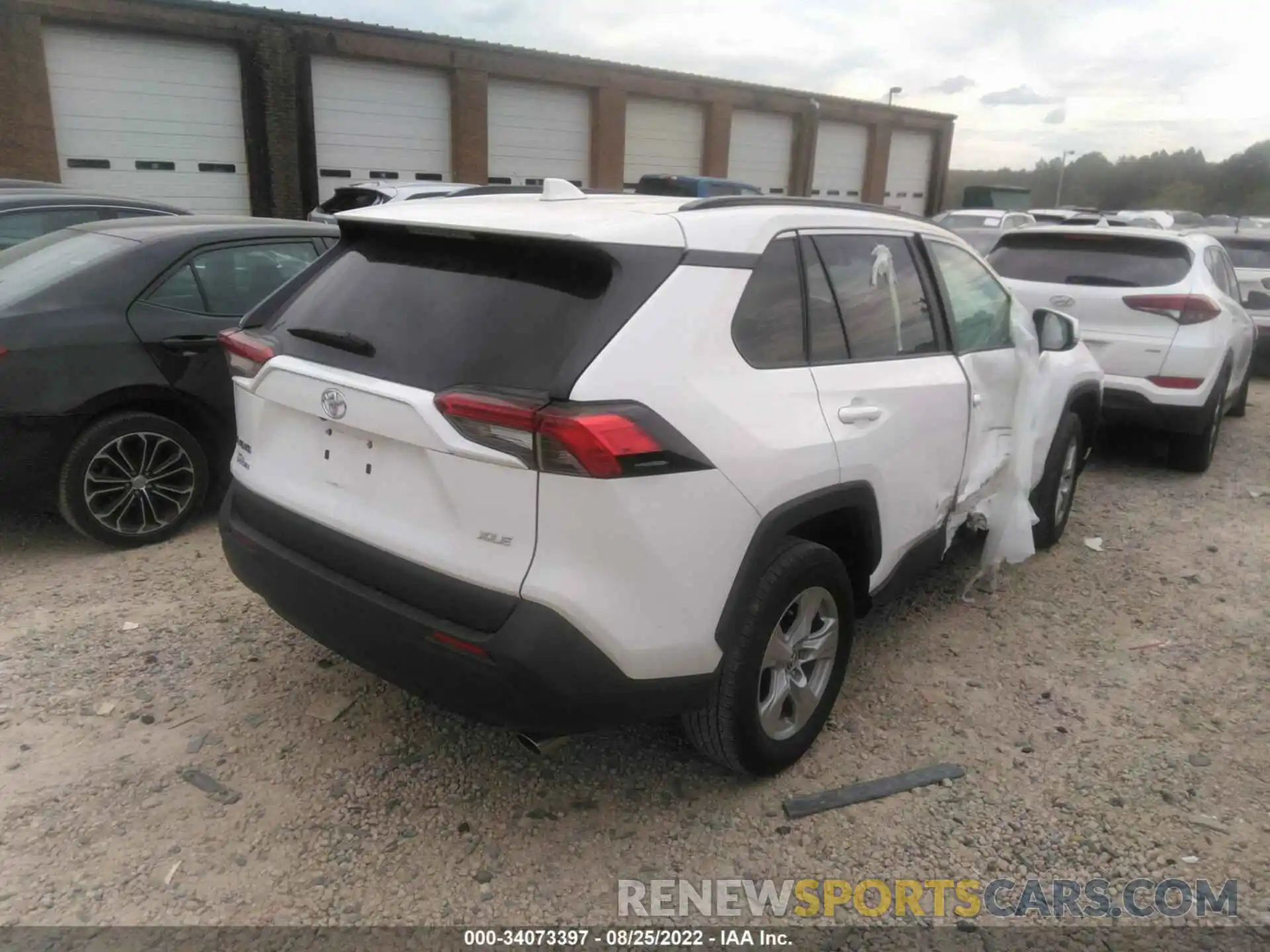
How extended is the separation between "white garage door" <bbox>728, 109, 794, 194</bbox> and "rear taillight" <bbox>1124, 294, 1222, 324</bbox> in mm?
21854

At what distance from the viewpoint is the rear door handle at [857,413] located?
112 inches

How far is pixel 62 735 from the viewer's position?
118 inches

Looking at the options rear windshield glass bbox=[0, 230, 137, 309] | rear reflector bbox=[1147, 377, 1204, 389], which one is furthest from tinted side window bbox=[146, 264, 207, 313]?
rear reflector bbox=[1147, 377, 1204, 389]

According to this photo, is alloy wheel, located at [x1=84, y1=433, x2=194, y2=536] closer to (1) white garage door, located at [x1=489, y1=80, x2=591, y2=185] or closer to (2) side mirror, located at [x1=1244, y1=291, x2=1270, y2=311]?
(2) side mirror, located at [x1=1244, y1=291, x2=1270, y2=311]

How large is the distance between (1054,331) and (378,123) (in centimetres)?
1820

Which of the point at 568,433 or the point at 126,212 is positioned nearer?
the point at 568,433

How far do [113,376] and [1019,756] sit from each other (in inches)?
166

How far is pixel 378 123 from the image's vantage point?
765 inches

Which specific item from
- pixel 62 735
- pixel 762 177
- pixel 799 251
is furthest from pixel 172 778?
pixel 762 177

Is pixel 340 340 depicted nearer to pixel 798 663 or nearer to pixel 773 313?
pixel 773 313

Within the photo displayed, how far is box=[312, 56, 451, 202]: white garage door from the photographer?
18656mm

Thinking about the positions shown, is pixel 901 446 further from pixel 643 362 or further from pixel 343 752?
pixel 343 752

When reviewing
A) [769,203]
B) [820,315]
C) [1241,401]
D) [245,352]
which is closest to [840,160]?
[1241,401]

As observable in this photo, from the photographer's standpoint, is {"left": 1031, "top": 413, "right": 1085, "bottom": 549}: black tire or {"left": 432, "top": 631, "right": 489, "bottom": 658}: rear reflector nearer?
{"left": 432, "top": 631, "right": 489, "bottom": 658}: rear reflector
